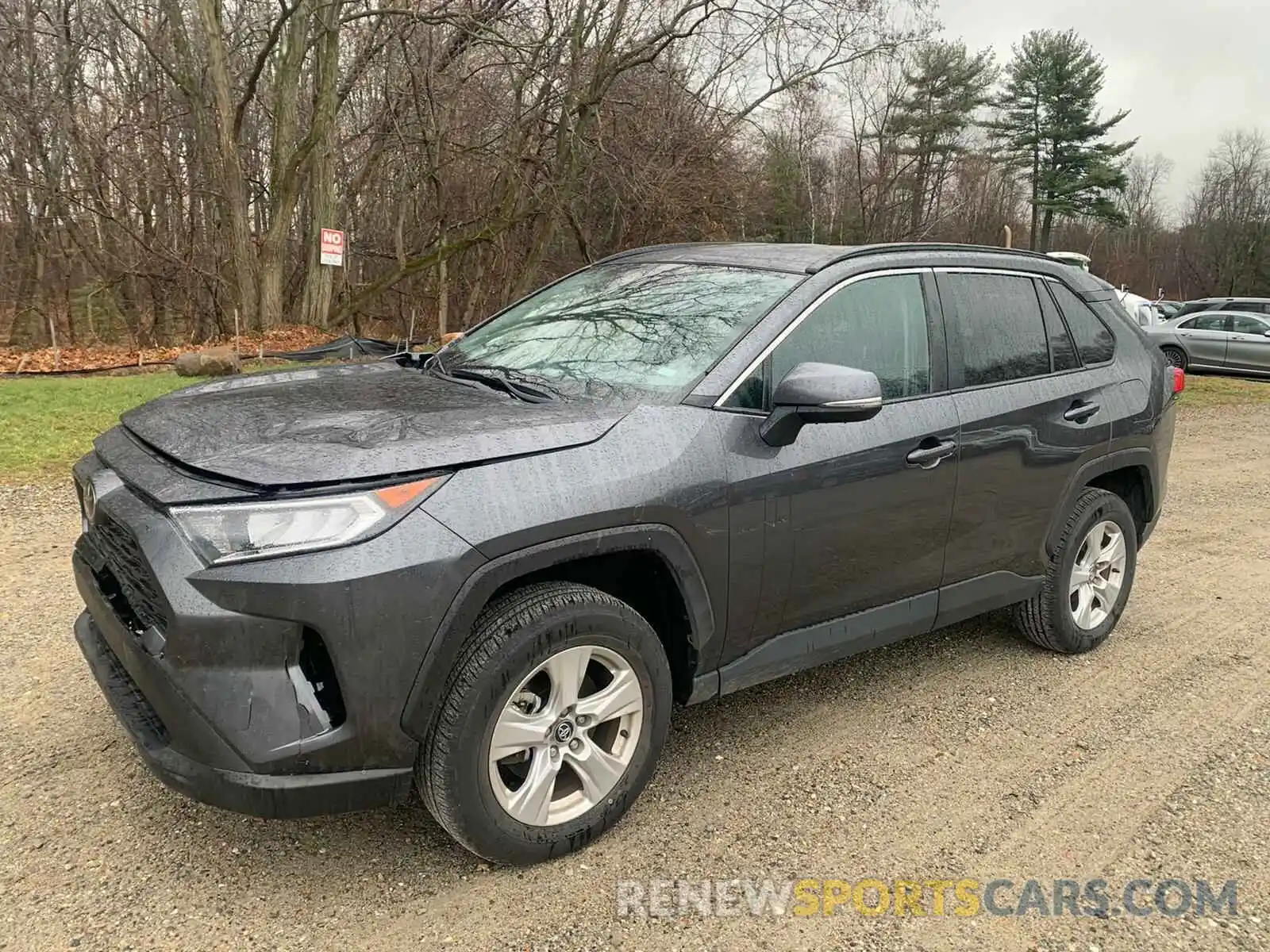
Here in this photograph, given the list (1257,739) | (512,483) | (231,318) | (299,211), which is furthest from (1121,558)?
(299,211)

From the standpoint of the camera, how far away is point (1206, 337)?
1930 cm

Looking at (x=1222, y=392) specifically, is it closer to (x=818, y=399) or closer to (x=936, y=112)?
(x=818, y=399)

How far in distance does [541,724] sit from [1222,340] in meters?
20.9

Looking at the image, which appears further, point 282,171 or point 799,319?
point 282,171

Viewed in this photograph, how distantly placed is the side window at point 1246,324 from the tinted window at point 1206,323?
0.21 meters

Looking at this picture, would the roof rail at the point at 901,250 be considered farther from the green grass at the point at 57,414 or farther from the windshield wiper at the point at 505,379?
the green grass at the point at 57,414

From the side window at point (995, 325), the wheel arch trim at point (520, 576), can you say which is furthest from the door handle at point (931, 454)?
the wheel arch trim at point (520, 576)

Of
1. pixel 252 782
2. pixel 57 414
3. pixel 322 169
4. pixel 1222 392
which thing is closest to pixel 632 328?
pixel 252 782

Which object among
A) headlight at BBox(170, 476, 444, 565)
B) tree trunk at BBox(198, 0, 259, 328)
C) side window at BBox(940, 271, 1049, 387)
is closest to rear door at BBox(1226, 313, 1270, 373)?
side window at BBox(940, 271, 1049, 387)

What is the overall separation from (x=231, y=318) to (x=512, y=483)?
20476 mm

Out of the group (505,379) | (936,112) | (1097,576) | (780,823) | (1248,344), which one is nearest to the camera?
(780,823)

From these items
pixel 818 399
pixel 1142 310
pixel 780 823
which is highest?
pixel 1142 310

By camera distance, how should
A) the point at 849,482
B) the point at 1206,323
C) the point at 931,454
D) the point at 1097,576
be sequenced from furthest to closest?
the point at 1206,323, the point at 1097,576, the point at 931,454, the point at 849,482

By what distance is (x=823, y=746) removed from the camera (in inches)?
131
